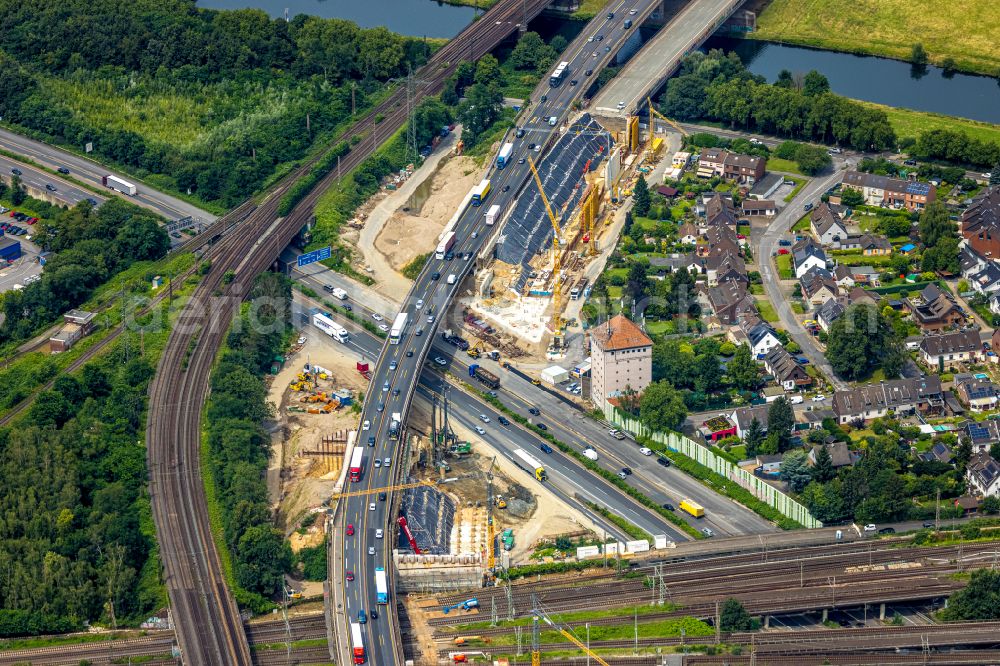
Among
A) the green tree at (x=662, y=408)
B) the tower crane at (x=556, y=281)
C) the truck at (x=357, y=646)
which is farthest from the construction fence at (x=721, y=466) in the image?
the truck at (x=357, y=646)

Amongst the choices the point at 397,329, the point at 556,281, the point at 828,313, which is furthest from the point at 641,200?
the point at 397,329

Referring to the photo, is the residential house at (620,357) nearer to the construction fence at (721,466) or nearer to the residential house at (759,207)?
the construction fence at (721,466)

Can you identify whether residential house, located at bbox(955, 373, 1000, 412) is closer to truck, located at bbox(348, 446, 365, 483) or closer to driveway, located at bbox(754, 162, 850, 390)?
driveway, located at bbox(754, 162, 850, 390)

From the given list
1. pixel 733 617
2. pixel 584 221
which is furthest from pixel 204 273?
pixel 733 617

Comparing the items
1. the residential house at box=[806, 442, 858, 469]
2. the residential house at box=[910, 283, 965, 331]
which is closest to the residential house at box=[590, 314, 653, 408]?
the residential house at box=[806, 442, 858, 469]

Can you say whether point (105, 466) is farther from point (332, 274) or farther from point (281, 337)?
point (332, 274)

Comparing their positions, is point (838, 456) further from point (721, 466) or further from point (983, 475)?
point (983, 475)

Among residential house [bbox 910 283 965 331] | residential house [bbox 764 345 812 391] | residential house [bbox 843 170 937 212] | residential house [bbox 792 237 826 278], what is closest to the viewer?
residential house [bbox 764 345 812 391]
